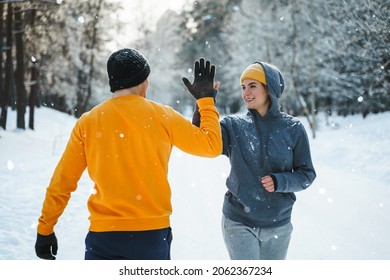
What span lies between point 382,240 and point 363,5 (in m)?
4.43

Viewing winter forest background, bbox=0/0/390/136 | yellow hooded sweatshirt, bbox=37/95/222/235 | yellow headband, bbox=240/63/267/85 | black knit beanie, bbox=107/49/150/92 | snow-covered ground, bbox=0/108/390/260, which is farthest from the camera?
winter forest background, bbox=0/0/390/136

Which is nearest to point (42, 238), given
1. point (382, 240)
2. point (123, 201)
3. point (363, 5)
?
point (123, 201)

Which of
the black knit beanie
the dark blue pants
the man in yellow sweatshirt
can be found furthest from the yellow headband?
the dark blue pants

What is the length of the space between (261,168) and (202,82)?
752 millimetres

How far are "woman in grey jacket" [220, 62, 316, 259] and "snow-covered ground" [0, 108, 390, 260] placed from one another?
1.77 m

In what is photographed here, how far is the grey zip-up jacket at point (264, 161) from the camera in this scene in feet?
8.39

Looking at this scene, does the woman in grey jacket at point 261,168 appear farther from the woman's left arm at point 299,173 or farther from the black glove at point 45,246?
the black glove at point 45,246

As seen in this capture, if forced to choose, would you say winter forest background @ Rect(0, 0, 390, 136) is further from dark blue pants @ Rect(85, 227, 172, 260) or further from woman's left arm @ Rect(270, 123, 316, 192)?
dark blue pants @ Rect(85, 227, 172, 260)

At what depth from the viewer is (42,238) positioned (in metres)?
2.15

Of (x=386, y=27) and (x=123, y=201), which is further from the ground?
(x=386, y=27)

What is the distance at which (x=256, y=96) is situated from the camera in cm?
269

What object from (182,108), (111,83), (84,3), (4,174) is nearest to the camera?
(111,83)

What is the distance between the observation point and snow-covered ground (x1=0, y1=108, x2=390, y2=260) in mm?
4387

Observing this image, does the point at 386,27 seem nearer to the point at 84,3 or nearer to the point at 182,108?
the point at 84,3
